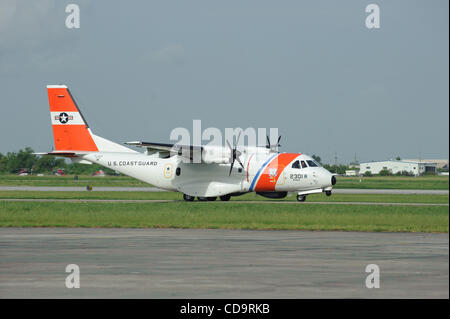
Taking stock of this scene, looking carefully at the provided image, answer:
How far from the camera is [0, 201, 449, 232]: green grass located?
29.4 meters

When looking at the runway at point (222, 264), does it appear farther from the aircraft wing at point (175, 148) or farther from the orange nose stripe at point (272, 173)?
the orange nose stripe at point (272, 173)

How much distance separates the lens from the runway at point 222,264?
41.4ft

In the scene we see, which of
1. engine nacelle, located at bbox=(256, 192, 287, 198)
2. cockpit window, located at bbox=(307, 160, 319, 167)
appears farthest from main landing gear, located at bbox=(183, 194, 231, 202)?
cockpit window, located at bbox=(307, 160, 319, 167)

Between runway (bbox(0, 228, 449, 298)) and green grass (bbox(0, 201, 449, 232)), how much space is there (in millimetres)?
3740

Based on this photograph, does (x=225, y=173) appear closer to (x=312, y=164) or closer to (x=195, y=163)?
(x=195, y=163)

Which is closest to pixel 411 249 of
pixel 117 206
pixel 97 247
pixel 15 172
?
pixel 97 247

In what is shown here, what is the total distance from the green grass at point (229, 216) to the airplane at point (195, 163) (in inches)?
206

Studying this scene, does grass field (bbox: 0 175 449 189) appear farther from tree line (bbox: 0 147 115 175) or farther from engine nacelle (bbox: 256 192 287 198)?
tree line (bbox: 0 147 115 175)

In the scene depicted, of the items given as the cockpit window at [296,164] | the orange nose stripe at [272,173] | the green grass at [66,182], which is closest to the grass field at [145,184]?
the green grass at [66,182]

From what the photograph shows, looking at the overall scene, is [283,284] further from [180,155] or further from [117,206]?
[180,155]

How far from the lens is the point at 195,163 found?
4719cm

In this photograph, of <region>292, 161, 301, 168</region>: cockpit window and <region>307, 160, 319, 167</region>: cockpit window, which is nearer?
<region>292, 161, 301, 168</region>: cockpit window

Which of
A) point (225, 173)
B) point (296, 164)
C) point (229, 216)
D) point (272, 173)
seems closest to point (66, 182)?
point (225, 173)
